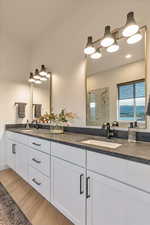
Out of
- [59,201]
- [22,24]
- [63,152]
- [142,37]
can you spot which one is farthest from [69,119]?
[22,24]

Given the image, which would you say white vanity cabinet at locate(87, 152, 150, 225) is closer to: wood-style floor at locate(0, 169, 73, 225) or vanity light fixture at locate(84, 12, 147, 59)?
wood-style floor at locate(0, 169, 73, 225)

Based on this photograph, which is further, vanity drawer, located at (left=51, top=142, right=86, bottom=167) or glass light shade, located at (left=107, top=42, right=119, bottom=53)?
glass light shade, located at (left=107, top=42, right=119, bottom=53)

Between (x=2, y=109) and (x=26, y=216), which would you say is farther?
(x=2, y=109)

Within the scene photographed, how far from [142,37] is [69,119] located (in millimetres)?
1455

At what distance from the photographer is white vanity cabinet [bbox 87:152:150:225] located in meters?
0.91

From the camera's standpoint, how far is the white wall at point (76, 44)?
5.68 feet

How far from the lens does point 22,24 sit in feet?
8.75

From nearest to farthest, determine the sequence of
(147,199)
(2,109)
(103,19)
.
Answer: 1. (147,199)
2. (103,19)
3. (2,109)

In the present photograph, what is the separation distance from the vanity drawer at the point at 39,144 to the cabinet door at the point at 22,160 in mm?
242

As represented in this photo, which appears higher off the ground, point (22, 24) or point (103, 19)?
point (22, 24)

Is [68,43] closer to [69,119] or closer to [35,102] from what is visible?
[69,119]

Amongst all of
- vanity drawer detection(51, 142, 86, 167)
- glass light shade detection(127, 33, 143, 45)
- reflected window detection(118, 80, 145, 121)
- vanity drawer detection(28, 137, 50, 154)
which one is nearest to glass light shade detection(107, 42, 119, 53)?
glass light shade detection(127, 33, 143, 45)

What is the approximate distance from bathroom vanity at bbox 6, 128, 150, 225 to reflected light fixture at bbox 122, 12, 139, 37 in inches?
43.5

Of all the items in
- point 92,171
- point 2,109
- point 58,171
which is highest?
point 2,109
